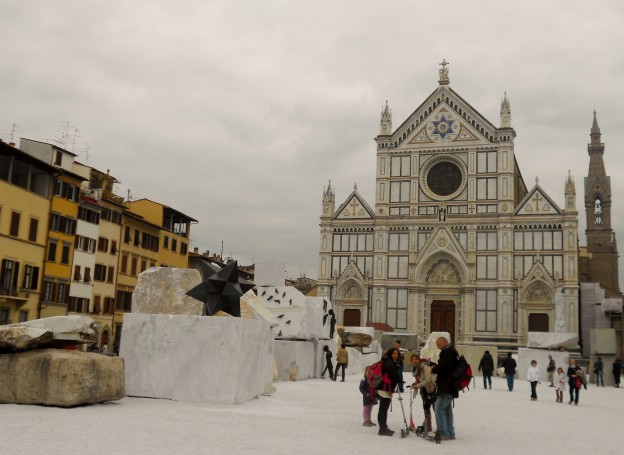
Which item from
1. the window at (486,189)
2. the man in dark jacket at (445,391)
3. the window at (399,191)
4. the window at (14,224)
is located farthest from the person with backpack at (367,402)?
the window at (399,191)

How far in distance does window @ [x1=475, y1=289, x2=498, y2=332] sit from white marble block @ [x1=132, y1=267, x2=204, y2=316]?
37.2 metres

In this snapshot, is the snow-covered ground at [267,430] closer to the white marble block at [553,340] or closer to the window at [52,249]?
the white marble block at [553,340]

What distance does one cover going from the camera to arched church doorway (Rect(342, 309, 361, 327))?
53.2 metres

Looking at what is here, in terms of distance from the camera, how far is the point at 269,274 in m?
25.0

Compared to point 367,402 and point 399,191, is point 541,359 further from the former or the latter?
point 367,402

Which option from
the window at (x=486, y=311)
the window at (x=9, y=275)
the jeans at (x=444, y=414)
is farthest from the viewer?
the window at (x=486, y=311)

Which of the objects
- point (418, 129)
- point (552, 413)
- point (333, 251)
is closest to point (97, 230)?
point (333, 251)

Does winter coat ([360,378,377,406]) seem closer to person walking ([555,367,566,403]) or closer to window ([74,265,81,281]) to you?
person walking ([555,367,566,403])

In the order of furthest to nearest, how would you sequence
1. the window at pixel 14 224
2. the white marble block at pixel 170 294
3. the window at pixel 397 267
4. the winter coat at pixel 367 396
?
the window at pixel 397 267 < the window at pixel 14 224 < the white marble block at pixel 170 294 < the winter coat at pixel 367 396

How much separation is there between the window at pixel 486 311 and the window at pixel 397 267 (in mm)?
6063

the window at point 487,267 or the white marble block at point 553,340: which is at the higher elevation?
the window at point 487,267

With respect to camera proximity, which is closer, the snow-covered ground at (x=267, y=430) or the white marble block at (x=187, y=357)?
the snow-covered ground at (x=267, y=430)

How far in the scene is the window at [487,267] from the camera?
1989 inches

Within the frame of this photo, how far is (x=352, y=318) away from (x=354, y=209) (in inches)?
357
